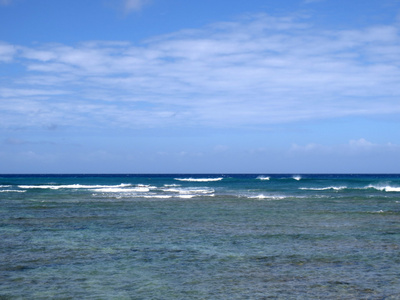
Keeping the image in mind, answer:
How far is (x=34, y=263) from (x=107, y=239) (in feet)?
16.0

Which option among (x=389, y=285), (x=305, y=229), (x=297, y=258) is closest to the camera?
(x=389, y=285)

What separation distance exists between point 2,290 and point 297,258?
900 cm

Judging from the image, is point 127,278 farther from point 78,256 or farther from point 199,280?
point 78,256

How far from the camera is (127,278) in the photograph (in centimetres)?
1263

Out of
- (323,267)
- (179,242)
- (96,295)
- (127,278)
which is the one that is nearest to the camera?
(96,295)

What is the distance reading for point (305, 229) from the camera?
72.5 ft

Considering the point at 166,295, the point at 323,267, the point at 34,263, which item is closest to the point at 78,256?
the point at 34,263

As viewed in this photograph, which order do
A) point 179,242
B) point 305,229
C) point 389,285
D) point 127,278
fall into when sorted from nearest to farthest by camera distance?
1. point 389,285
2. point 127,278
3. point 179,242
4. point 305,229

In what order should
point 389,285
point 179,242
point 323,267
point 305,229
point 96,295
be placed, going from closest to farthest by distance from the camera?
1. point 96,295
2. point 389,285
3. point 323,267
4. point 179,242
5. point 305,229

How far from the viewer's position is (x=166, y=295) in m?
11.1

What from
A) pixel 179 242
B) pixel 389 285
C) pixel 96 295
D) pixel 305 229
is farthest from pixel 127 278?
pixel 305 229

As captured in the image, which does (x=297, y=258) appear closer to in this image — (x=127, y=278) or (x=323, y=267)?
(x=323, y=267)

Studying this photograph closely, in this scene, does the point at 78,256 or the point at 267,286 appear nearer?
the point at 267,286

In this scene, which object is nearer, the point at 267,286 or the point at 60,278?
the point at 267,286
